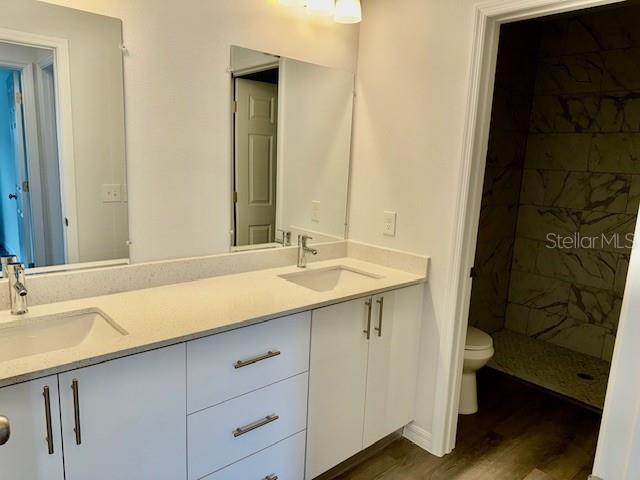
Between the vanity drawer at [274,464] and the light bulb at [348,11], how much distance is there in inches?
72.9

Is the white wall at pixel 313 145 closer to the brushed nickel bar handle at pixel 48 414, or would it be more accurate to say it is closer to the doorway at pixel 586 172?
the doorway at pixel 586 172

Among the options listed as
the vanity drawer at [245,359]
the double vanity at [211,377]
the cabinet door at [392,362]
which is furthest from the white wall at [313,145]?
the vanity drawer at [245,359]

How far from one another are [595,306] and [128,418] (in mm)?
3355

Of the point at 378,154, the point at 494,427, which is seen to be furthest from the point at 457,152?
the point at 494,427

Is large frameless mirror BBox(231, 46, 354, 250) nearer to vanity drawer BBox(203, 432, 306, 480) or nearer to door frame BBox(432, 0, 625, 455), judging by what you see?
door frame BBox(432, 0, 625, 455)

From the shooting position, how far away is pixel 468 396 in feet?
8.57

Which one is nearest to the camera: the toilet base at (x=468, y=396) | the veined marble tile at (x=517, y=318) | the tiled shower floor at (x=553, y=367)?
the toilet base at (x=468, y=396)

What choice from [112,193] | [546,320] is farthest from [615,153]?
[112,193]

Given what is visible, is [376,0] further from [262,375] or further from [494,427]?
[494,427]

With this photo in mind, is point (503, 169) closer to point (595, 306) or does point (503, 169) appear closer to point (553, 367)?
point (595, 306)

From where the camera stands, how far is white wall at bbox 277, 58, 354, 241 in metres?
2.22

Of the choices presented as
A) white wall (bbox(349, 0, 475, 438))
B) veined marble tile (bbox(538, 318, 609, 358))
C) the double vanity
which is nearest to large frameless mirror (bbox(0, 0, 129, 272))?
the double vanity

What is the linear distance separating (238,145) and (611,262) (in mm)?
2859

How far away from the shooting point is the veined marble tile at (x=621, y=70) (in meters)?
3.08
